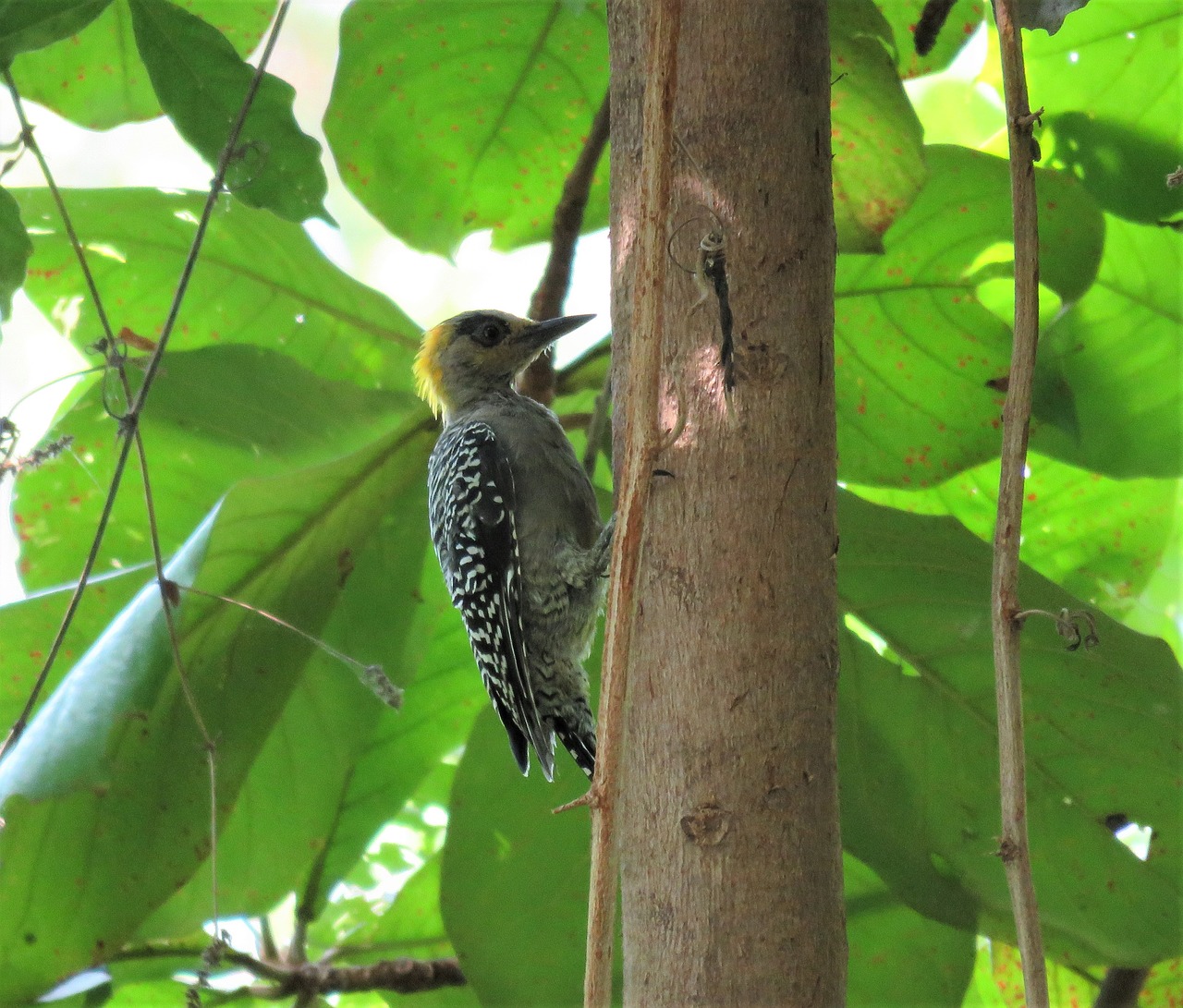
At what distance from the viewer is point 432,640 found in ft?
9.88

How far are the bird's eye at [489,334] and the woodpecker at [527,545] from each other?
0.16 metres

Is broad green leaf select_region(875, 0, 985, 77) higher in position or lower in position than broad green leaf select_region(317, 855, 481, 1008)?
higher

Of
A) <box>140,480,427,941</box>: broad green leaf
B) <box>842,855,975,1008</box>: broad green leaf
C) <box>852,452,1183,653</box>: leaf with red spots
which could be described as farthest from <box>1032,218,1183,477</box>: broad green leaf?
<box>140,480,427,941</box>: broad green leaf

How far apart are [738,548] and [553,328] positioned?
1616mm

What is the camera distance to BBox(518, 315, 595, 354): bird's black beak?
2.87m

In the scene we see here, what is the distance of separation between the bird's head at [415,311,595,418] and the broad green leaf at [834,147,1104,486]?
1067mm

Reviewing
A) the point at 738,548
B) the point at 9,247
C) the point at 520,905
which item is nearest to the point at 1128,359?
the point at 738,548

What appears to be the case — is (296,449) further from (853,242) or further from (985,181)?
(985,181)

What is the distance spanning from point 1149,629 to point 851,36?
5.81ft

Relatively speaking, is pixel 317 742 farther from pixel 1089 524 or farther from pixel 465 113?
pixel 1089 524

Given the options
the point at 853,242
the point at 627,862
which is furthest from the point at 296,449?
the point at 627,862

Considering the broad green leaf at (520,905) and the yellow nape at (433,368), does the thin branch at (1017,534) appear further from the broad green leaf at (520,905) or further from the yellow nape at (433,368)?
the yellow nape at (433,368)

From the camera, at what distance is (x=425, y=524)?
2590 millimetres

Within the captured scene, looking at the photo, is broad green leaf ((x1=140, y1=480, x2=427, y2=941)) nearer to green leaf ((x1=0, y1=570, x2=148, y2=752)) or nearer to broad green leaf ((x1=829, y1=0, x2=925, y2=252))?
green leaf ((x1=0, y1=570, x2=148, y2=752))
